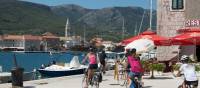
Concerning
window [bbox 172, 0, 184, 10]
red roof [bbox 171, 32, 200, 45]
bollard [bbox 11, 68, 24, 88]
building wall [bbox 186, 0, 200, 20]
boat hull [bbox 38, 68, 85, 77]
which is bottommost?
boat hull [bbox 38, 68, 85, 77]

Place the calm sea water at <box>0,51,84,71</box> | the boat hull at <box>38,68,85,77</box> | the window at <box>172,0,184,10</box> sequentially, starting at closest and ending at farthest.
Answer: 1. the window at <box>172,0,184,10</box>
2. the boat hull at <box>38,68,85,77</box>
3. the calm sea water at <box>0,51,84,71</box>

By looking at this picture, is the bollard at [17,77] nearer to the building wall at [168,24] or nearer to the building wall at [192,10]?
the building wall at [192,10]

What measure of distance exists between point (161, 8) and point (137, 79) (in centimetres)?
2646

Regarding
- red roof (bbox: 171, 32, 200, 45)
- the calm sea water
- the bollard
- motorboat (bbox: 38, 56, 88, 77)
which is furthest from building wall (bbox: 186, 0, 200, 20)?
the calm sea water

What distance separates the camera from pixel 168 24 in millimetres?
41156

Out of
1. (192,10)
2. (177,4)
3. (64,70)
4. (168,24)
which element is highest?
(177,4)

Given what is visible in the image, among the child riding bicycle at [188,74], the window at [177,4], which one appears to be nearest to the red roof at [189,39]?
the window at [177,4]

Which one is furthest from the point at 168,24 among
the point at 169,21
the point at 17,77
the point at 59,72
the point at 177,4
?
the point at 17,77

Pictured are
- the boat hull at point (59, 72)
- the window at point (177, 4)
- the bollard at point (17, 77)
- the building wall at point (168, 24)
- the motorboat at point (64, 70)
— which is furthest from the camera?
the motorboat at point (64, 70)

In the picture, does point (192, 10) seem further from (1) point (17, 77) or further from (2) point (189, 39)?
(1) point (17, 77)

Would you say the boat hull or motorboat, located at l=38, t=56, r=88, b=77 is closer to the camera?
the boat hull

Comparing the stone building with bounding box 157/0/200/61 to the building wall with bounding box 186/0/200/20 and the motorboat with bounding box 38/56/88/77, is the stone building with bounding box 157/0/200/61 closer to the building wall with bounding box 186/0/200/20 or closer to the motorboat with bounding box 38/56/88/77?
the building wall with bounding box 186/0/200/20

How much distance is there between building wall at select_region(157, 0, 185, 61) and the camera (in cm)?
4088

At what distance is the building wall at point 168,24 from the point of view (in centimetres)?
4088
